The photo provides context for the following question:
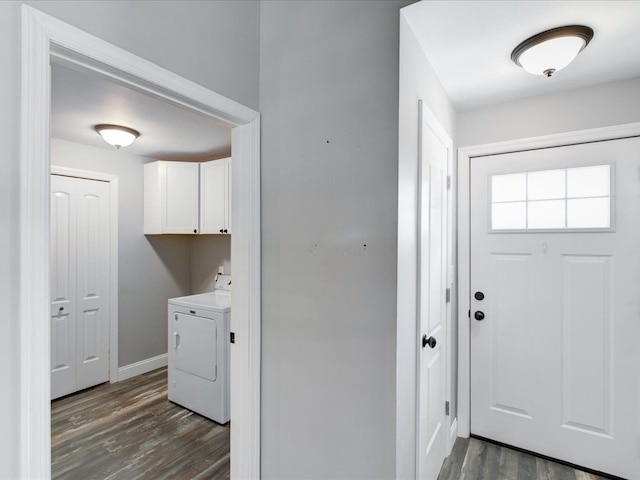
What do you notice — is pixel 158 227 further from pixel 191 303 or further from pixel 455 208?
pixel 455 208

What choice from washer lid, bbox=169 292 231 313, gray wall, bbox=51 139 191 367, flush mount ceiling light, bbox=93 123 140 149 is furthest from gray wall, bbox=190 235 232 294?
flush mount ceiling light, bbox=93 123 140 149

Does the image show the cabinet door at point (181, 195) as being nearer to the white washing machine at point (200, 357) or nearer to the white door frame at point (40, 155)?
the white washing machine at point (200, 357)

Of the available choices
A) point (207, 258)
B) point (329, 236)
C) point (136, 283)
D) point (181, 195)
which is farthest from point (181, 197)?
point (329, 236)

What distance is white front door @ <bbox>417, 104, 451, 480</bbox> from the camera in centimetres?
155

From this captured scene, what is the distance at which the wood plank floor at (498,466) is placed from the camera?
6.46 ft

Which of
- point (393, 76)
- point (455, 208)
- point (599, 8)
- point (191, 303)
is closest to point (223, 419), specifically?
point (191, 303)

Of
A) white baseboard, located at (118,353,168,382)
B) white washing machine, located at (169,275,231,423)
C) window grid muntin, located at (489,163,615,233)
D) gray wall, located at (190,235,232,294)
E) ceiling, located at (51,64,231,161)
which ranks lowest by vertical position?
white baseboard, located at (118,353,168,382)

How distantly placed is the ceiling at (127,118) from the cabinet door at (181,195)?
20 centimetres

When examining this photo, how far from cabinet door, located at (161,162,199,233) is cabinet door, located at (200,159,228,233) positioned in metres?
0.08

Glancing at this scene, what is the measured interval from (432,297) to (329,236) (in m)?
0.73

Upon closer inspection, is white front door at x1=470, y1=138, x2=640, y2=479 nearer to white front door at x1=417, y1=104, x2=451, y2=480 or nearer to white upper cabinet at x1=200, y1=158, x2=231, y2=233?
white front door at x1=417, y1=104, x2=451, y2=480

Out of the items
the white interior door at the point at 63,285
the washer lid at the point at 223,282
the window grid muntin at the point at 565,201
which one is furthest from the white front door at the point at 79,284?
the window grid muntin at the point at 565,201

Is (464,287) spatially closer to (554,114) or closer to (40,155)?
(554,114)

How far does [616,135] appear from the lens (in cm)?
190
